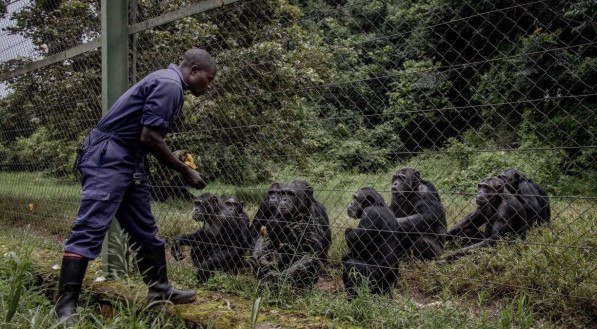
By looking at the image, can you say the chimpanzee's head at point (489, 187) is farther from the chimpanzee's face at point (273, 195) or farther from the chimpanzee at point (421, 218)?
the chimpanzee's face at point (273, 195)

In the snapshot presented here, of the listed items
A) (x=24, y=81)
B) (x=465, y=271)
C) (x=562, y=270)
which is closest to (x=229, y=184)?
(x=465, y=271)

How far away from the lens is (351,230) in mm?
4484

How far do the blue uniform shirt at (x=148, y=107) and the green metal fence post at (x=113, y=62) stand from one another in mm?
1102

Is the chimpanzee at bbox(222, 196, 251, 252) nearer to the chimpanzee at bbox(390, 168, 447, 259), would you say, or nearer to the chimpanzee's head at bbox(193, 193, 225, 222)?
the chimpanzee's head at bbox(193, 193, 225, 222)

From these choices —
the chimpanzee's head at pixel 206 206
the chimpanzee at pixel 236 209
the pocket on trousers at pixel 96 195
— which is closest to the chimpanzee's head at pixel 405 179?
the chimpanzee at pixel 236 209

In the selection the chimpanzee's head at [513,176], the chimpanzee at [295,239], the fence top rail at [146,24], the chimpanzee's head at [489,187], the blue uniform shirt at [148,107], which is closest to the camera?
the blue uniform shirt at [148,107]

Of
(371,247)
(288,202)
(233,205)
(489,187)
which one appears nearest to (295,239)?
(288,202)

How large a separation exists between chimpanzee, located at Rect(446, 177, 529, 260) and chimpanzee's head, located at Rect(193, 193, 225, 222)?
2308 mm

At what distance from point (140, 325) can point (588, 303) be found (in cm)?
307

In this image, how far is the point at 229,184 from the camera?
193 inches

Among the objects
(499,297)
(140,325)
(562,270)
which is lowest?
(499,297)

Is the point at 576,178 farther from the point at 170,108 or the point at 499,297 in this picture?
the point at 170,108

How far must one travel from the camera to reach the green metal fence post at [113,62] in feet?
13.8

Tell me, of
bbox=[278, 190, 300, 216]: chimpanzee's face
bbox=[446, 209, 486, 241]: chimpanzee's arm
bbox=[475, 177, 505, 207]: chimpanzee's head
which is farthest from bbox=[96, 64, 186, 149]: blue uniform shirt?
bbox=[446, 209, 486, 241]: chimpanzee's arm
